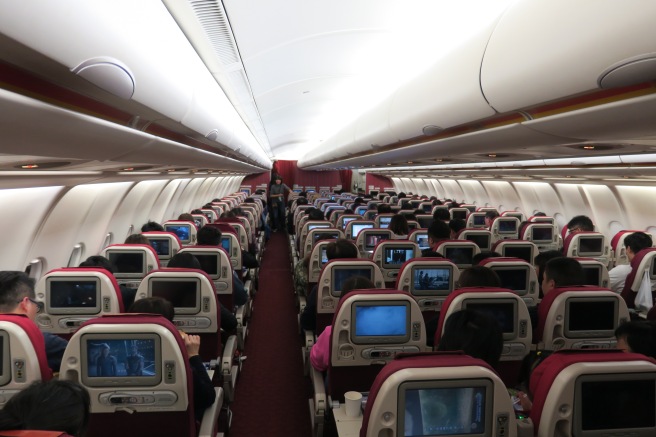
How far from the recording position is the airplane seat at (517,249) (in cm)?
750

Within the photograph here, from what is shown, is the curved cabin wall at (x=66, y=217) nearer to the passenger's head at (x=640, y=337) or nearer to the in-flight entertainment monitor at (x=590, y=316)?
the in-flight entertainment monitor at (x=590, y=316)

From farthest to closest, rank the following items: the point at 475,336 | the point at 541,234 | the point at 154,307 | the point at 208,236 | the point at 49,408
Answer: the point at 541,234, the point at 208,236, the point at 154,307, the point at 475,336, the point at 49,408

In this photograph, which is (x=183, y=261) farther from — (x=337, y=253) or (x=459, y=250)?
(x=459, y=250)

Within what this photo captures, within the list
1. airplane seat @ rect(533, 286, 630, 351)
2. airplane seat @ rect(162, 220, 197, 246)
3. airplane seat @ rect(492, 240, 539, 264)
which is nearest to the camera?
airplane seat @ rect(533, 286, 630, 351)

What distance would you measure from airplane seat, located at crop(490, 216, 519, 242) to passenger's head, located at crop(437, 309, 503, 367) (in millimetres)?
8474

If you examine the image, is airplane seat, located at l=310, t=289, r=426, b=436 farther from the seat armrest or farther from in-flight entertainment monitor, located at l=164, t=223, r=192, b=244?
in-flight entertainment monitor, located at l=164, t=223, r=192, b=244

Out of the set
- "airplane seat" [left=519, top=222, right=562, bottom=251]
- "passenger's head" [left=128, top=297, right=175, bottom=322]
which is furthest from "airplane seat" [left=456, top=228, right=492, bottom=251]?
"passenger's head" [left=128, top=297, right=175, bottom=322]

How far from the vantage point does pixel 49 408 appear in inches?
81.4

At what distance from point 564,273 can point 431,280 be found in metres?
1.32

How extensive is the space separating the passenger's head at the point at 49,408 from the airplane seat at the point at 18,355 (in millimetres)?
686

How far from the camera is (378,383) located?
2.25 m

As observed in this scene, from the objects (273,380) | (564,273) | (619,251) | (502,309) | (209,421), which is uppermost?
(619,251)

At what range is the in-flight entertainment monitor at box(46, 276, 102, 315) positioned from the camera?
14.5ft

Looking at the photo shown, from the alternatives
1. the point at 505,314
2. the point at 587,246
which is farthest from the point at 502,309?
the point at 587,246
